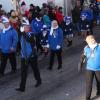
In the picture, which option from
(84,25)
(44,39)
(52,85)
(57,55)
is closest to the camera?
(52,85)

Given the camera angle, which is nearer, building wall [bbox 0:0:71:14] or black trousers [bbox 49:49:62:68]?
black trousers [bbox 49:49:62:68]

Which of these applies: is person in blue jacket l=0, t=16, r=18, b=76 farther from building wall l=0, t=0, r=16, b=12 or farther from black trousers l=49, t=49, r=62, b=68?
building wall l=0, t=0, r=16, b=12

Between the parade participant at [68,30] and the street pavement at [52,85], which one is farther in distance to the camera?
the parade participant at [68,30]

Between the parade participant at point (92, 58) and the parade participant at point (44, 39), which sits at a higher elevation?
the parade participant at point (92, 58)

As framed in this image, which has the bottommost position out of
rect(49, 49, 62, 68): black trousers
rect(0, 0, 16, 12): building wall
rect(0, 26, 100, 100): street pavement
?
rect(0, 26, 100, 100): street pavement

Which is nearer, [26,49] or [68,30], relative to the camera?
[26,49]

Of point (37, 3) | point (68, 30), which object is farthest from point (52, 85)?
point (37, 3)

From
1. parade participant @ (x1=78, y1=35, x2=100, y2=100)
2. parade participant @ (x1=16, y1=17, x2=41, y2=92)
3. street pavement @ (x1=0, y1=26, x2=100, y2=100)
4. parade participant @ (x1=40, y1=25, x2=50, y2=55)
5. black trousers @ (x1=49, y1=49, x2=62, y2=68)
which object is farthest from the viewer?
parade participant @ (x1=40, y1=25, x2=50, y2=55)

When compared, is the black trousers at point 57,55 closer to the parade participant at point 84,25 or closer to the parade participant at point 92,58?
the parade participant at point 92,58

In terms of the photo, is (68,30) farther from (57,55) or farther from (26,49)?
(26,49)

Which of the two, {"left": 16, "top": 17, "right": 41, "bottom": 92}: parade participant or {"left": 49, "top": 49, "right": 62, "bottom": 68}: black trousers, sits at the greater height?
{"left": 16, "top": 17, "right": 41, "bottom": 92}: parade participant

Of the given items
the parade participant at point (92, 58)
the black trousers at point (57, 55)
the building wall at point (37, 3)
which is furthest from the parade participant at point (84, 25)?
the parade participant at point (92, 58)

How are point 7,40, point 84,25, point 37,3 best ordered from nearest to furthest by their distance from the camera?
1. point 7,40
2. point 84,25
3. point 37,3

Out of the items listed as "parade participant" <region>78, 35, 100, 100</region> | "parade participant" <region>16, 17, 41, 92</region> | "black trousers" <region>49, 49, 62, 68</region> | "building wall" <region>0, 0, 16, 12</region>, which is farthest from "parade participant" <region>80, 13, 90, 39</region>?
"parade participant" <region>78, 35, 100, 100</region>
